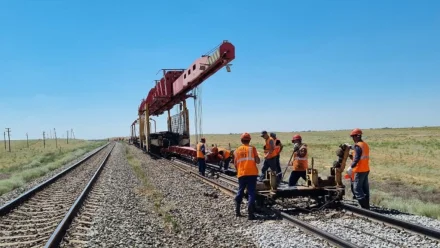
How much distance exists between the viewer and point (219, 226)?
24.6ft

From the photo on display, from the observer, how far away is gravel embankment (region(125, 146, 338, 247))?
6.36m

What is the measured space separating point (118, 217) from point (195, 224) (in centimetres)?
189

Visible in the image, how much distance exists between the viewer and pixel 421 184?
55.0 feet

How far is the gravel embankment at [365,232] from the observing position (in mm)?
5973

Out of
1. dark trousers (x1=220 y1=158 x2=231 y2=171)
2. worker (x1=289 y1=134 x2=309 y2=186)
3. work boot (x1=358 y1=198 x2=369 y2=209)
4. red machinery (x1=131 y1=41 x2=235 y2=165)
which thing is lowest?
work boot (x1=358 y1=198 x2=369 y2=209)

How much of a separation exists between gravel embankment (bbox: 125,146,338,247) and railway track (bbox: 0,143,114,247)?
2.08 m

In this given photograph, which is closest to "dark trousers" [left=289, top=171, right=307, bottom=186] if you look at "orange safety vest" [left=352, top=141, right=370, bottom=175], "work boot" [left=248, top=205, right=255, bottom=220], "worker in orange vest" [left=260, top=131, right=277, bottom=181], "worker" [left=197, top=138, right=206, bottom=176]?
"worker in orange vest" [left=260, top=131, right=277, bottom=181]

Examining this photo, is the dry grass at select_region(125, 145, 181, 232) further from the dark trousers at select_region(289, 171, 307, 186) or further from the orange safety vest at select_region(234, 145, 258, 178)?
the dark trousers at select_region(289, 171, 307, 186)

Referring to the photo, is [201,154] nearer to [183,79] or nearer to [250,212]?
[183,79]

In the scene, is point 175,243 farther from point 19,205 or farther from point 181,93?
point 181,93

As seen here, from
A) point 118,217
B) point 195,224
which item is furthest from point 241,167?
point 118,217

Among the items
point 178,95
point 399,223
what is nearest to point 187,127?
point 178,95

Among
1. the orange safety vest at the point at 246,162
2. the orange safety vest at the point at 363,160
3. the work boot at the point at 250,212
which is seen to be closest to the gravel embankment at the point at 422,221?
the orange safety vest at the point at 363,160

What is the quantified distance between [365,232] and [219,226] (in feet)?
8.26
